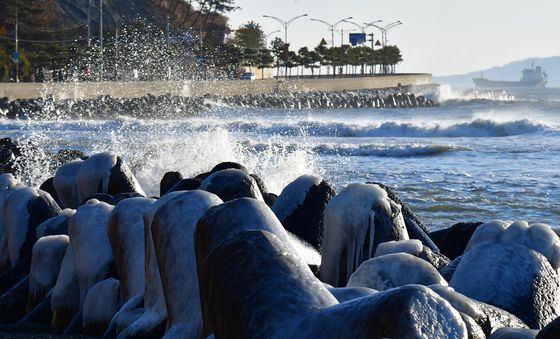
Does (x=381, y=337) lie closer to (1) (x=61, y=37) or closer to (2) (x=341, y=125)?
(2) (x=341, y=125)

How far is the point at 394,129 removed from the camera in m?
38.3

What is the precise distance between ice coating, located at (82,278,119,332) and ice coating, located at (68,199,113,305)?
28 cm

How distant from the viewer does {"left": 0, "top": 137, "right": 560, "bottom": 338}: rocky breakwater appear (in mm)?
3154

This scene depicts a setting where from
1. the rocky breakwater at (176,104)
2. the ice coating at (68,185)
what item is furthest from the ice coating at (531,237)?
the rocky breakwater at (176,104)

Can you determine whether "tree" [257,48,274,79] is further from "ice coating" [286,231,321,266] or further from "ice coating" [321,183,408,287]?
"ice coating" [321,183,408,287]

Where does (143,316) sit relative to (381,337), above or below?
below

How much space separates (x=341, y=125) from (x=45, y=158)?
84.6 feet

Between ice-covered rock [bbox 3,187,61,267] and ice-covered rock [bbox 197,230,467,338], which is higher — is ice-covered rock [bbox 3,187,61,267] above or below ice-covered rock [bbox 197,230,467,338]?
below

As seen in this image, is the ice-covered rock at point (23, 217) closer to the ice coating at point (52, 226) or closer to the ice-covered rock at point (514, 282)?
the ice coating at point (52, 226)

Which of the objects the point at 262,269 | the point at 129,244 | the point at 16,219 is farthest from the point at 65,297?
the point at 262,269

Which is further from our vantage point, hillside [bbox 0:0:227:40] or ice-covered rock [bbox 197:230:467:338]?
hillside [bbox 0:0:227:40]

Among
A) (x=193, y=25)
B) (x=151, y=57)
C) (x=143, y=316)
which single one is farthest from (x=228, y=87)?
(x=143, y=316)

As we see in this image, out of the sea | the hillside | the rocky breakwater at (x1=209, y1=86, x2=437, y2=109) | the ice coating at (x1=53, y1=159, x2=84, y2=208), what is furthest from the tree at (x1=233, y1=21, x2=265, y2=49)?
the ice coating at (x1=53, y1=159, x2=84, y2=208)

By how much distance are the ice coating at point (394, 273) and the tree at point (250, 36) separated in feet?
342
